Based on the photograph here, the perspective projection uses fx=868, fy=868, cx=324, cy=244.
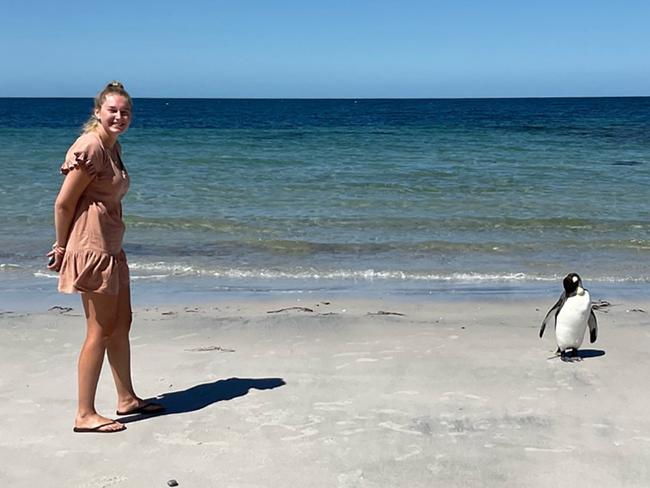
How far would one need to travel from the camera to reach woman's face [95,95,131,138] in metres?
4.04

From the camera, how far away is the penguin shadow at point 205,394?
4575mm

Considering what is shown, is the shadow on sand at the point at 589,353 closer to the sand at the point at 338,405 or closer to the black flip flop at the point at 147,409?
the sand at the point at 338,405

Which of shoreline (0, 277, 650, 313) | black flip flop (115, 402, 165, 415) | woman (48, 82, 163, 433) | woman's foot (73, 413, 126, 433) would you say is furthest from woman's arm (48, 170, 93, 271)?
shoreline (0, 277, 650, 313)

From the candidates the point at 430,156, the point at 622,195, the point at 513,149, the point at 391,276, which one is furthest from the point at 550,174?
the point at 391,276

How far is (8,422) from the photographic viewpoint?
14.4 ft

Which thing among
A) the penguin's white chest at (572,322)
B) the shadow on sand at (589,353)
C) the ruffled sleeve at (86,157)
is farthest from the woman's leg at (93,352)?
the shadow on sand at (589,353)

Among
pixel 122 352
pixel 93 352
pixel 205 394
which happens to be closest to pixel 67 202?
pixel 93 352

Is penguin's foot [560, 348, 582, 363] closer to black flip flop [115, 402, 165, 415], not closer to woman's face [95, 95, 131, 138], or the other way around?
black flip flop [115, 402, 165, 415]

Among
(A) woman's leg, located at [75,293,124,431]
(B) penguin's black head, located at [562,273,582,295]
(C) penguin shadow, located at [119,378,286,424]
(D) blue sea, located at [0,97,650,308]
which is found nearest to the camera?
(A) woman's leg, located at [75,293,124,431]

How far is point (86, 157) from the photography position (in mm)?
3918

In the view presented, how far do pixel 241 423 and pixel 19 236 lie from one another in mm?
8022

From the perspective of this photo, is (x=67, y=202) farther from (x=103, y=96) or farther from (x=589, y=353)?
(x=589, y=353)

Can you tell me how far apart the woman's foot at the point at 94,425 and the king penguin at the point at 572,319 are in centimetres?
285

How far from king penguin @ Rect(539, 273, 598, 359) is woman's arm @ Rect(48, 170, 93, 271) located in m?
3.13
